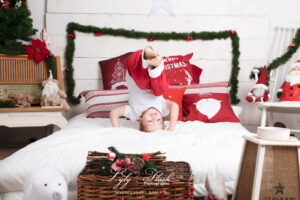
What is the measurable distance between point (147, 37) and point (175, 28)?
27 cm

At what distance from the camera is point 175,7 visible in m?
2.74

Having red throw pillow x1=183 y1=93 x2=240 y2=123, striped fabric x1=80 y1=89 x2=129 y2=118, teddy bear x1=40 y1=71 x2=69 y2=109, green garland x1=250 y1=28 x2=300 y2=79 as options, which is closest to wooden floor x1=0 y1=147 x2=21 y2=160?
teddy bear x1=40 y1=71 x2=69 y2=109

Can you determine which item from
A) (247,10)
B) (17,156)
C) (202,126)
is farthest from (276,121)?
Result: (17,156)

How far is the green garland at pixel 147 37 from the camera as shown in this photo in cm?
266

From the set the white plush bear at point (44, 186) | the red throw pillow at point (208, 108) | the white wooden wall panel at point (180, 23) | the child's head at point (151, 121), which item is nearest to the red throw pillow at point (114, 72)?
the white wooden wall panel at point (180, 23)

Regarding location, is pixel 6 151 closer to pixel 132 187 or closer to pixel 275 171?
pixel 132 187

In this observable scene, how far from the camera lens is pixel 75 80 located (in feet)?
8.94

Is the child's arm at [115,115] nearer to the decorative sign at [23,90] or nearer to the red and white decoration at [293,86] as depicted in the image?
the decorative sign at [23,90]

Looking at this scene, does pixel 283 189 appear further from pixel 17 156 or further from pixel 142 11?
pixel 142 11

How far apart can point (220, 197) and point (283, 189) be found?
0.22m

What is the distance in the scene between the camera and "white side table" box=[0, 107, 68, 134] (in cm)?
215

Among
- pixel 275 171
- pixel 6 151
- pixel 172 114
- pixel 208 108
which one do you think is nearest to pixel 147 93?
pixel 172 114

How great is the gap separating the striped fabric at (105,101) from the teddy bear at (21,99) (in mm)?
478

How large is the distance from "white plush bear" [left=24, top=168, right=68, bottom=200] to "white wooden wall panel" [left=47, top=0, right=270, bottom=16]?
197cm
